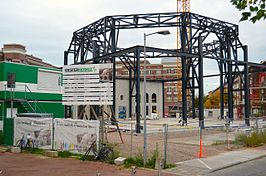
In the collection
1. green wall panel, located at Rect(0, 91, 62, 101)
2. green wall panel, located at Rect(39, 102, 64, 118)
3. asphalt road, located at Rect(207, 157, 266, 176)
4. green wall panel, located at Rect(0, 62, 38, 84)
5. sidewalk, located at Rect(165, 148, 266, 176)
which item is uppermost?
green wall panel, located at Rect(0, 62, 38, 84)

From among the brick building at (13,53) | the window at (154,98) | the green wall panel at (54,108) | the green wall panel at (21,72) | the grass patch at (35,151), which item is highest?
the brick building at (13,53)

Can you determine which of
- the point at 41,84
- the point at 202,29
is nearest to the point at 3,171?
the point at 41,84

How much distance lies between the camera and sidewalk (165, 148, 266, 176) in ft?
47.4

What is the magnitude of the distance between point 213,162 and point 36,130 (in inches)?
401

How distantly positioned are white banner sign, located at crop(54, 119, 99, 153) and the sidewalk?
176 inches

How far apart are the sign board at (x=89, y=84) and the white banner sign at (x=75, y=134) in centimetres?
209

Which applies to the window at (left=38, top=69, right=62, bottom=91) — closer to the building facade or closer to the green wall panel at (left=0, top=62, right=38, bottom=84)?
the building facade

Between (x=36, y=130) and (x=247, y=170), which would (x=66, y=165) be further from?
(x=247, y=170)

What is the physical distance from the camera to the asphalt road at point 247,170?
45.9ft

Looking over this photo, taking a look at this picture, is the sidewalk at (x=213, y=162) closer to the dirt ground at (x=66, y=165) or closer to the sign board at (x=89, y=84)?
the dirt ground at (x=66, y=165)

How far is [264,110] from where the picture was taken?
245 feet

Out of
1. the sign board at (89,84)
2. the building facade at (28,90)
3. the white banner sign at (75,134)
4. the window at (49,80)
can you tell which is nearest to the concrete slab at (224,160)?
the white banner sign at (75,134)

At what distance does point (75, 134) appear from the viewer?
18203 mm

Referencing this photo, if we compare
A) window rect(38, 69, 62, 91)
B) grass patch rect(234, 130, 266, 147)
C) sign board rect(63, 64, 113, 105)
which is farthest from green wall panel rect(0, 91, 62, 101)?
grass patch rect(234, 130, 266, 147)
